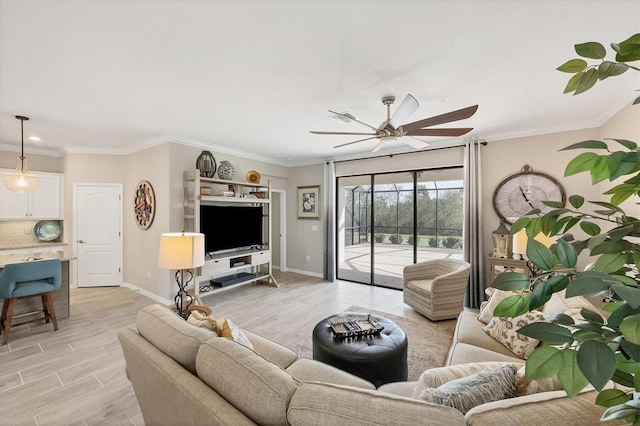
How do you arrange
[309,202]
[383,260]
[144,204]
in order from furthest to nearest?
1. [309,202]
2. [383,260]
3. [144,204]

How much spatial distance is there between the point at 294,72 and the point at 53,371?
137 inches

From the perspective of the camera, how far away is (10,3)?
1.58 metres

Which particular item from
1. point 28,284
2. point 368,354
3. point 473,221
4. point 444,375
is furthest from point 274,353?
point 473,221

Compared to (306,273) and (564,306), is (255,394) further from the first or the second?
(306,273)

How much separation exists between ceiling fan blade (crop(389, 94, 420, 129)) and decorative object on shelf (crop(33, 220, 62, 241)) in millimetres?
6232

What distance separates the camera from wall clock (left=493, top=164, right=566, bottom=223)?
3.80m

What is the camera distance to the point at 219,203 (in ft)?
16.4

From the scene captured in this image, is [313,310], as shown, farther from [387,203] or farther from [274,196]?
[274,196]

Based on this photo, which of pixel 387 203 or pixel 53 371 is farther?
pixel 387 203

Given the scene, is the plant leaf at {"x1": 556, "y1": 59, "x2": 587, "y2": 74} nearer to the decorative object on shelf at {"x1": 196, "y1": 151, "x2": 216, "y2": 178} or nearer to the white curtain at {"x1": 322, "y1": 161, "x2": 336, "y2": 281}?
the decorative object on shelf at {"x1": 196, "y1": 151, "x2": 216, "y2": 178}

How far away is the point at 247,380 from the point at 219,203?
4.29 m

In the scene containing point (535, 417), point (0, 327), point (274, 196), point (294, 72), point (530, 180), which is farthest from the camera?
point (274, 196)

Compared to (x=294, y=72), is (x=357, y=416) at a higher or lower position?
lower

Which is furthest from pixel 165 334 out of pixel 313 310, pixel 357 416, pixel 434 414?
pixel 313 310
